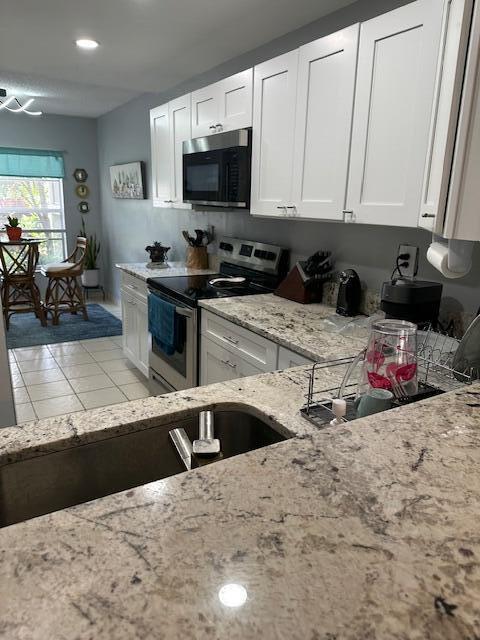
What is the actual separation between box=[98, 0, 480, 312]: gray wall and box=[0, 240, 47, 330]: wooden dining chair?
3.77 ft

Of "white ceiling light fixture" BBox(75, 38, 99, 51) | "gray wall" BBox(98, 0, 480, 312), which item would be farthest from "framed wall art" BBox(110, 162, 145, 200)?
"white ceiling light fixture" BBox(75, 38, 99, 51)

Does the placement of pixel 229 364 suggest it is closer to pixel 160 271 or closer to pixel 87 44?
pixel 160 271

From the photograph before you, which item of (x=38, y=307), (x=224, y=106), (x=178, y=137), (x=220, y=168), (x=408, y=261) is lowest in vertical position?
(x=38, y=307)

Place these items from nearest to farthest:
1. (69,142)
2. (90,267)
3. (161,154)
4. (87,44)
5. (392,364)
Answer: (392,364)
(87,44)
(161,154)
(69,142)
(90,267)

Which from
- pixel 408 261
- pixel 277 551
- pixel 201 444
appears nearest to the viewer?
pixel 277 551

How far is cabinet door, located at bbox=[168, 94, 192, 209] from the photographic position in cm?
316

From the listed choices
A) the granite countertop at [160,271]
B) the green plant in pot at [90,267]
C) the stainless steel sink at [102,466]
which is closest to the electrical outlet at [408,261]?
the stainless steel sink at [102,466]

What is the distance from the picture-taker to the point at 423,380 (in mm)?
1369

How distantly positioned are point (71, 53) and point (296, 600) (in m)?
3.85

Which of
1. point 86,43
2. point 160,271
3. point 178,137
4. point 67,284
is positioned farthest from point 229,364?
point 67,284

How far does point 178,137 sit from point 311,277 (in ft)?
5.18

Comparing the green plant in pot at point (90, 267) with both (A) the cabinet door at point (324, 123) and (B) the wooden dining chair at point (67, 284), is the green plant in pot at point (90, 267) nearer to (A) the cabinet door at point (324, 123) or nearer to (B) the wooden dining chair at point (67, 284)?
(B) the wooden dining chair at point (67, 284)

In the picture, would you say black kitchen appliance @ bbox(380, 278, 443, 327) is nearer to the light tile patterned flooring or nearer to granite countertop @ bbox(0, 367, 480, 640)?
granite countertop @ bbox(0, 367, 480, 640)

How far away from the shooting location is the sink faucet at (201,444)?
86 centimetres
